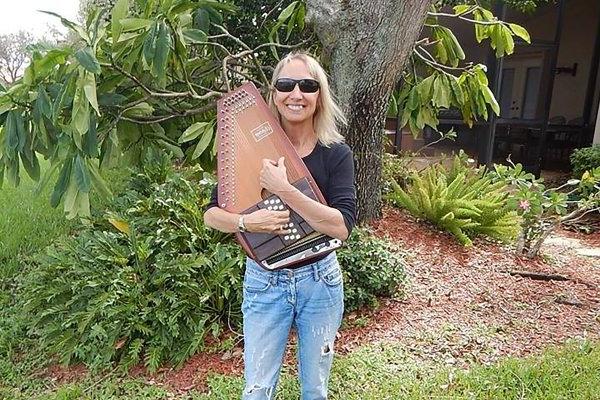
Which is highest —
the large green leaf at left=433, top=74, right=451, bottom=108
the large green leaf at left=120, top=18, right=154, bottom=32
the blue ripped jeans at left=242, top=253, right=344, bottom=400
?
the large green leaf at left=120, top=18, right=154, bottom=32

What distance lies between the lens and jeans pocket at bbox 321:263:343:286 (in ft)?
5.20

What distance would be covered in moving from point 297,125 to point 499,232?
2909mm

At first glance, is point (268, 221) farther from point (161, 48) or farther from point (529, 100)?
point (529, 100)

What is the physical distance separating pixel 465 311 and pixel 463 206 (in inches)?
46.3

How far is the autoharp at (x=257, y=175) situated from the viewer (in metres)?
1.50

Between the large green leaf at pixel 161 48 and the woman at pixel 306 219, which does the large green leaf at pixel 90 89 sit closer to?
the large green leaf at pixel 161 48

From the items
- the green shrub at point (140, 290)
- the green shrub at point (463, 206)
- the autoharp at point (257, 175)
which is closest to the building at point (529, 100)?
the green shrub at point (463, 206)

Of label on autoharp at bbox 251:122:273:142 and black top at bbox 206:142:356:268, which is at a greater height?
label on autoharp at bbox 251:122:273:142

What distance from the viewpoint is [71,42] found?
7.59ft

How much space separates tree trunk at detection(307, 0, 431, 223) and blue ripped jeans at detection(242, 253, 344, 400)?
5.77 feet

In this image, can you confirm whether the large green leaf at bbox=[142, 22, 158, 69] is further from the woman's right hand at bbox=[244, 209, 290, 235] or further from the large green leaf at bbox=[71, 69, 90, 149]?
the woman's right hand at bbox=[244, 209, 290, 235]

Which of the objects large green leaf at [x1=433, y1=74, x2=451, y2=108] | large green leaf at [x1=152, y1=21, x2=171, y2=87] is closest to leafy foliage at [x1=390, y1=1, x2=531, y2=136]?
large green leaf at [x1=433, y1=74, x2=451, y2=108]

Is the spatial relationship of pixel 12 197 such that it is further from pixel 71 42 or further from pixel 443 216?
pixel 443 216

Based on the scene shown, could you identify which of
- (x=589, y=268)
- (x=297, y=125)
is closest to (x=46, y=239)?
(x=297, y=125)
